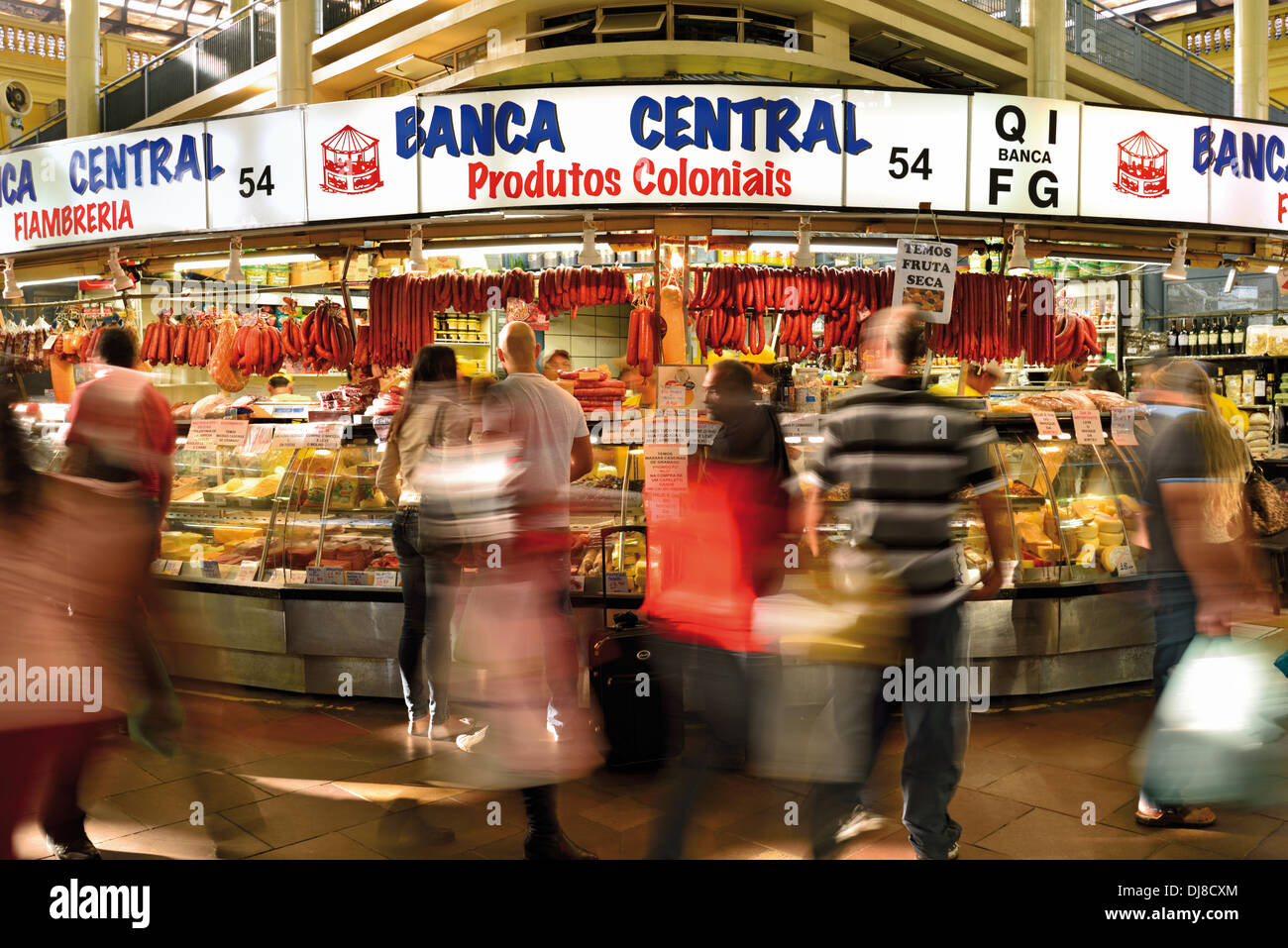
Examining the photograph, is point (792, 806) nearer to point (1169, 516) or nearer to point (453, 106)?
point (1169, 516)

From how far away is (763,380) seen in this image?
7008 millimetres

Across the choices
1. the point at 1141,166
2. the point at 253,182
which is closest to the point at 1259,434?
the point at 1141,166

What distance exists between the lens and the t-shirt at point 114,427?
4.05 m

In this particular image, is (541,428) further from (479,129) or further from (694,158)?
(479,129)

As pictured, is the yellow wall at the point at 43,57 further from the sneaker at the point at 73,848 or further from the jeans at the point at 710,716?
the jeans at the point at 710,716

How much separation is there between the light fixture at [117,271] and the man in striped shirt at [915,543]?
6.42 m

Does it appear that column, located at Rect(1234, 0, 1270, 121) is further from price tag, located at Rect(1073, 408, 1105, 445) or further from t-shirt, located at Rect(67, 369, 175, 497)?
t-shirt, located at Rect(67, 369, 175, 497)

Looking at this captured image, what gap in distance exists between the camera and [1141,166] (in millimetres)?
6535

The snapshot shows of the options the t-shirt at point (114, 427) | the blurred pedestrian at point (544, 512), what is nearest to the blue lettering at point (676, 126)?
the blurred pedestrian at point (544, 512)

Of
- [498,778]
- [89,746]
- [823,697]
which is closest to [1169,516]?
[823,697]

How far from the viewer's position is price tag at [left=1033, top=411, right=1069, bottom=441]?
19.3 feet

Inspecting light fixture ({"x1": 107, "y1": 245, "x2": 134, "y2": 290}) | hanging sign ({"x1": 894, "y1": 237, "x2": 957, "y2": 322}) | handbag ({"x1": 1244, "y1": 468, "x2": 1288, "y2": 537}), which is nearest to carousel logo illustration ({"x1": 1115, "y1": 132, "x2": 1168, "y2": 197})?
hanging sign ({"x1": 894, "y1": 237, "x2": 957, "y2": 322})

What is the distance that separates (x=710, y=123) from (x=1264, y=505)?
3.91 m

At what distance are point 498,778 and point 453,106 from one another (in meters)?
4.42
